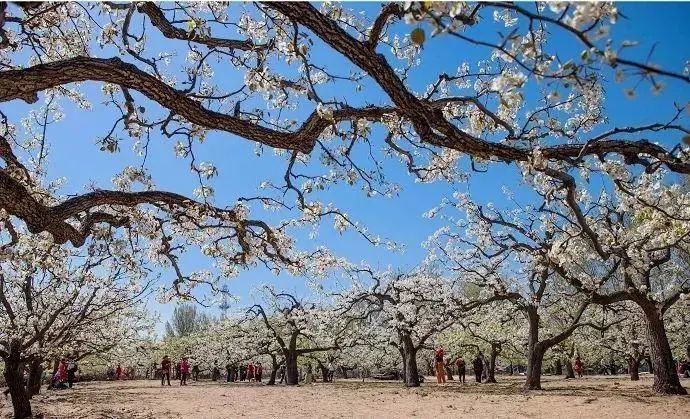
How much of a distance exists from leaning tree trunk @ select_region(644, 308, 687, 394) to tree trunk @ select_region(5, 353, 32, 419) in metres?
15.7

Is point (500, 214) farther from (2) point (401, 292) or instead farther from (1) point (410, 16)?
(1) point (410, 16)

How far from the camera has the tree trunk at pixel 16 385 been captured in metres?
9.30

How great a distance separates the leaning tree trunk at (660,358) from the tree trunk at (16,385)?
15661 mm

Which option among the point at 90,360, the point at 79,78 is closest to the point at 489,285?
the point at 79,78

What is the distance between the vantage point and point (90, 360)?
3550 cm

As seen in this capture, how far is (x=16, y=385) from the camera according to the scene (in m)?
9.44

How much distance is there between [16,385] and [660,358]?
1594 centimetres

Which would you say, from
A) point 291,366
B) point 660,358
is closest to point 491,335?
point 291,366

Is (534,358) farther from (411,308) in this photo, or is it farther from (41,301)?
(41,301)

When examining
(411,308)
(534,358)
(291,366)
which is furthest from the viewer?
(291,366)

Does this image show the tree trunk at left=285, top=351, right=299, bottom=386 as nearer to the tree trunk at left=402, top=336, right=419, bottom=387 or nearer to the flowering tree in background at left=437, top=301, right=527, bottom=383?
the tree trunk at left=402, top=336, right=419, bottom=387

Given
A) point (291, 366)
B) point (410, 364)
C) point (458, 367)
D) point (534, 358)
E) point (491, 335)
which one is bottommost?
point (458, 367)

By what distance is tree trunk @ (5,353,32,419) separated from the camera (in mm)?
9297

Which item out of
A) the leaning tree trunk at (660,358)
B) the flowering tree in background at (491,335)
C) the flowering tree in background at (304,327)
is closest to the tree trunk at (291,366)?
the flowering tree in background at (304,327)
